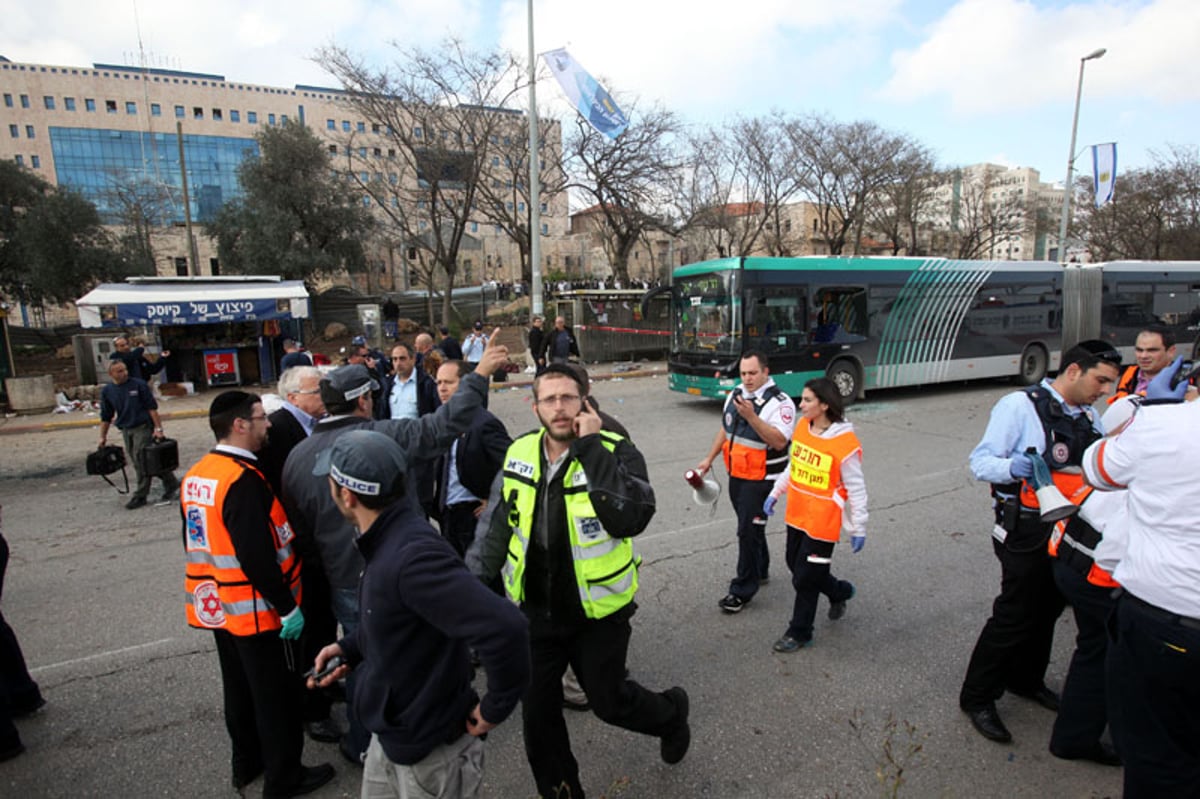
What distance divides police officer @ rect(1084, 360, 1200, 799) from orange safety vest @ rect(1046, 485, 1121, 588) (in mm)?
340

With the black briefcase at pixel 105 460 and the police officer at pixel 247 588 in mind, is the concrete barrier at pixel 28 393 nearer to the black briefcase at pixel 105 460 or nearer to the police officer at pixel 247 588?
the black briefcase at pixel 105 460

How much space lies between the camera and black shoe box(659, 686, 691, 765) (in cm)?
266

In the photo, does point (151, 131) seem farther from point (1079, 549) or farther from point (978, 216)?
point (1079, 549)

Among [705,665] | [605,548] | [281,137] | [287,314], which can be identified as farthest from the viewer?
[281,137]

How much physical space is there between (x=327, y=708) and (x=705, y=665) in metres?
2.06

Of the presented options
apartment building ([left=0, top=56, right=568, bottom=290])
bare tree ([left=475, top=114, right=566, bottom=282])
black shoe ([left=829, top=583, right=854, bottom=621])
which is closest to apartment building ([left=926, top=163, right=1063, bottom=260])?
bare tree ([left=475, top=114, right=566, bottom=282])

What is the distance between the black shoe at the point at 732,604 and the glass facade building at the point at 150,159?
70.1 m

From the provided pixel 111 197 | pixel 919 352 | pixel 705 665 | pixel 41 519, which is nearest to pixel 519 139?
pixel 919 352

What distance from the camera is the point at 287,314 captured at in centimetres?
1658

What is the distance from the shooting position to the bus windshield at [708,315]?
36.9 ft

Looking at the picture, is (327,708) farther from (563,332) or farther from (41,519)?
(563,332)

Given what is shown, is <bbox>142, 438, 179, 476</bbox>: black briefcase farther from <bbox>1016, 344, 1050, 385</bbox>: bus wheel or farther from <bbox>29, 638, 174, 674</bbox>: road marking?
<bbox>1016, 344, 1050, 385</bbox>: bus wheel

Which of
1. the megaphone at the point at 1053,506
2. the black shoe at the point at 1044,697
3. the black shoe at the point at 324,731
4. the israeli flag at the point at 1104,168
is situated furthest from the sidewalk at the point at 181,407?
the israeli flag at the point at 1104,168

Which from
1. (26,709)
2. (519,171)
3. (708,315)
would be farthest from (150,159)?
(26,709)
